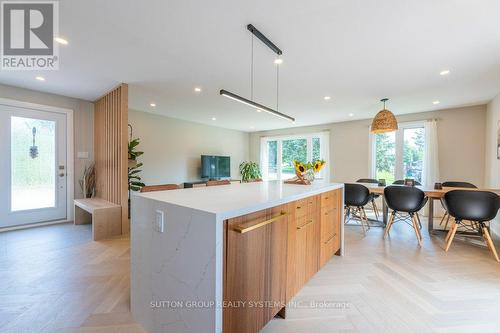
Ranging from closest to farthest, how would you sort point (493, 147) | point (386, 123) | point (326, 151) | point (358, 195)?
point (386, 123)
point (358, 195)
point (493, 147)
point (326, 151)

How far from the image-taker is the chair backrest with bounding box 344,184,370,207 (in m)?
3.69

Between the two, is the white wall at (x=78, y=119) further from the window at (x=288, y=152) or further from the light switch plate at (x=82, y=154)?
the window at (x=288, y=152)

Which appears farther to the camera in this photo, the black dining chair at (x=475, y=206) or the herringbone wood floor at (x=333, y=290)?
the black dining chair at (x=475, y=206)

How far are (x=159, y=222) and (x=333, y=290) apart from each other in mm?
1697

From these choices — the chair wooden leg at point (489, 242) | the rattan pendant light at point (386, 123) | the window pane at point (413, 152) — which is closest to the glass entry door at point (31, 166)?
the rattan pendant light at point (386, 123)

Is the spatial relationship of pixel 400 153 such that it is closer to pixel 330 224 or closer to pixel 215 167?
pixel 330 224

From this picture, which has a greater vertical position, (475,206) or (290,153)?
(290,153)

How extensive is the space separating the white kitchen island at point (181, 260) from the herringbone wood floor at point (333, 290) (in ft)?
1.25

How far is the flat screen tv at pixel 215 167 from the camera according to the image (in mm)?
6438

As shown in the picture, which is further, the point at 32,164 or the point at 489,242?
the point at 32,164

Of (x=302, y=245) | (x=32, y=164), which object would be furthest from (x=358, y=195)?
(x=32, y=164)

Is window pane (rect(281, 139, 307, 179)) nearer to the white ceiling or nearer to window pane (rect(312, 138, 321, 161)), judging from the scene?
window pane (rect(312, 138, 321, 161))

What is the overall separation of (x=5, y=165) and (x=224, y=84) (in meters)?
3.82

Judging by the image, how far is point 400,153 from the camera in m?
5.31
